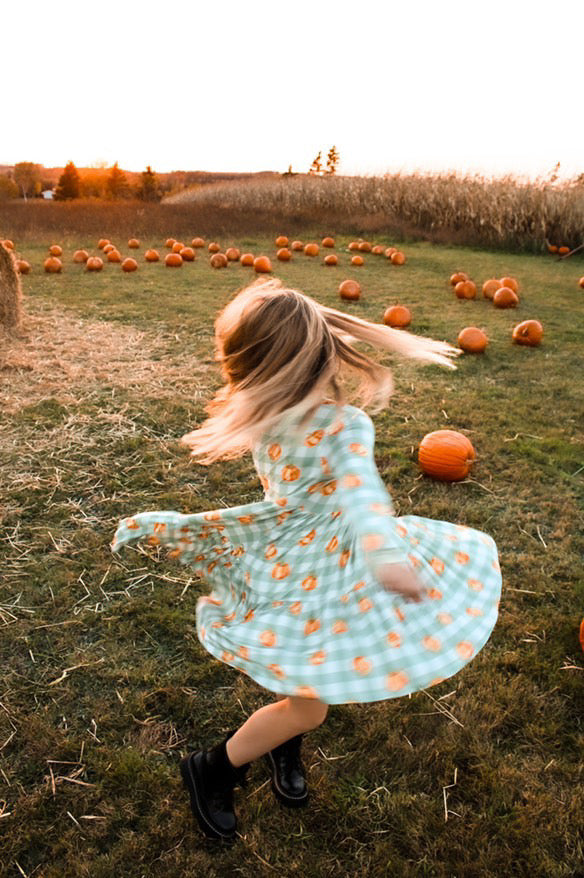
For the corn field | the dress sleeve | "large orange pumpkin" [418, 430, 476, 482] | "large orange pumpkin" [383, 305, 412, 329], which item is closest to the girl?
the dress sleeve

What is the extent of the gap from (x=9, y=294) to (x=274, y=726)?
7044 mm

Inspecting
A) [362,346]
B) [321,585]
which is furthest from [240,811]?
[362,346]

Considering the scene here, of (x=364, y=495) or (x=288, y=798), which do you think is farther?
(x=288, y=798)

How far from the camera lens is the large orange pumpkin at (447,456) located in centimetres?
418

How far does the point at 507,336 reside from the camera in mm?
7699

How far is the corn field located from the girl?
16719 millimetres

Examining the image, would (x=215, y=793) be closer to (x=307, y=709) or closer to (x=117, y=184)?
(x=307, y=709)

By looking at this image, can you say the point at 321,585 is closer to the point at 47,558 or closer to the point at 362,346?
the point at 47,558

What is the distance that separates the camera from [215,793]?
2.06 m

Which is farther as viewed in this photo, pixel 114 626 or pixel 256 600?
pixel 114 626

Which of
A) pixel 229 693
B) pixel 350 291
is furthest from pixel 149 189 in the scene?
pixel 229 693

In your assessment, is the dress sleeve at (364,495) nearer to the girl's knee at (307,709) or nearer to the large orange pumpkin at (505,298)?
the girl's knee at (307,709)

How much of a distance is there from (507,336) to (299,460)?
21.9 feet

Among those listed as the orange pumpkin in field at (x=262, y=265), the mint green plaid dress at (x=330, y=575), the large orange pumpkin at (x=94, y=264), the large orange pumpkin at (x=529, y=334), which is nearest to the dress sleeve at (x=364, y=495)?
the mint green plaid dress at (x=330, y=575)
